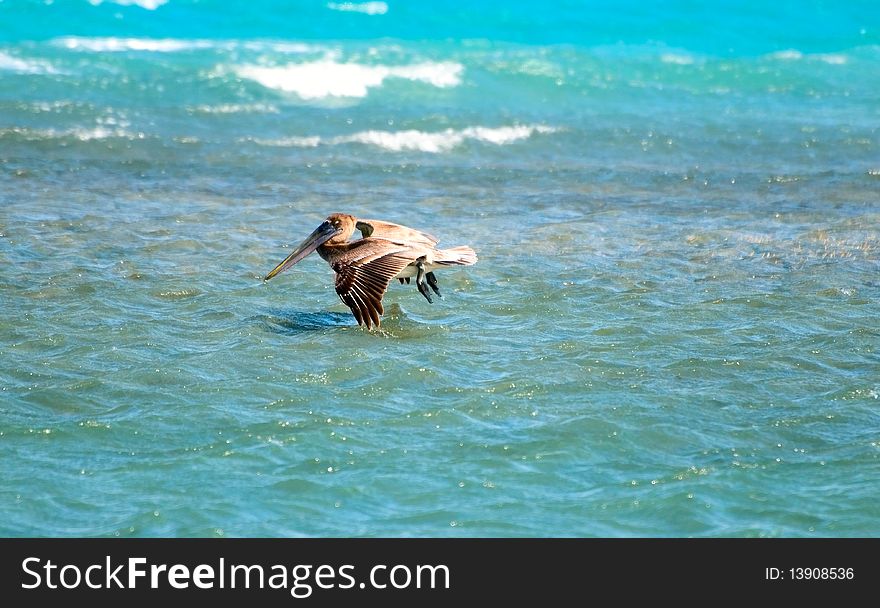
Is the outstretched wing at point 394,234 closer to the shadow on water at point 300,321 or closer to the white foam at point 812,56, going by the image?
the shadow on water at point 300,321

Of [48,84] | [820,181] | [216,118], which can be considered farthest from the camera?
[48,84]

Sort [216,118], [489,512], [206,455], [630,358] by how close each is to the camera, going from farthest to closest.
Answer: [216,118], [630,358], [206,455], [489,512]

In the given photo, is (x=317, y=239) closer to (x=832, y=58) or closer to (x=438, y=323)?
(x=438, y=323)

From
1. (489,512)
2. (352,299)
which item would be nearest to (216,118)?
(352,299)

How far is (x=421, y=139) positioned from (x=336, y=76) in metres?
5.24

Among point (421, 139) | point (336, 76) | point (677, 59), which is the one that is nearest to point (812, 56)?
point (677, 59)

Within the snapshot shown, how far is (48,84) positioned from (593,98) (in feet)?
31.2

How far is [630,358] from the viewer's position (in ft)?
22.0

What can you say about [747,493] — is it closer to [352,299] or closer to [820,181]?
[352,299]

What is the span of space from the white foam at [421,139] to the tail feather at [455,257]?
792 cm

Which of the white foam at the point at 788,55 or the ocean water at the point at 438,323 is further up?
the white foam at the point at 788,55

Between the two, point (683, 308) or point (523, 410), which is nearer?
point (523, 410)

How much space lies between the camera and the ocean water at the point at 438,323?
4836 mm

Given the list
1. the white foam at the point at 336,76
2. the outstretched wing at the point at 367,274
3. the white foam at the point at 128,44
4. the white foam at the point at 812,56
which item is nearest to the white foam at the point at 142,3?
the white foam at the point at 128,44
